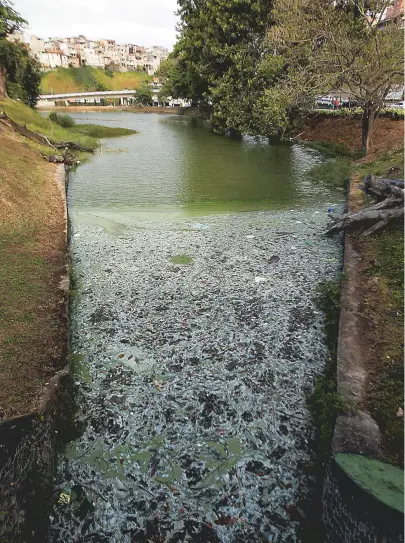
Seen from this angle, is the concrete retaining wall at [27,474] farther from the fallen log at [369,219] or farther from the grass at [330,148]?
the grass at [330,148]

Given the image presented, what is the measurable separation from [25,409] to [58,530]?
1.32 metres

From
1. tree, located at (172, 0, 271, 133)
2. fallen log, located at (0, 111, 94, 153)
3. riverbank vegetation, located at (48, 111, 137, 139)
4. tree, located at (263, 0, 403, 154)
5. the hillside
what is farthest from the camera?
the hillside

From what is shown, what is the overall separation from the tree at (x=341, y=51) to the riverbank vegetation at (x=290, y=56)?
0.12ft

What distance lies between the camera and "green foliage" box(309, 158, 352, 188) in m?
14.8

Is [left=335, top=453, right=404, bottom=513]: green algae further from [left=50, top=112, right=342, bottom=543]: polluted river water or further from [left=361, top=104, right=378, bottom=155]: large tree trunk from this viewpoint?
[left=361, top=104, right=378, bottom=155]: large tree trunk

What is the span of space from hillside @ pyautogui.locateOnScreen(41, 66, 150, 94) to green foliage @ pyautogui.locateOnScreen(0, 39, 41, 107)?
86.9 m

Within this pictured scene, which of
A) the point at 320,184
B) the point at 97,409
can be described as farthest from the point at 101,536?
the point at 320,184

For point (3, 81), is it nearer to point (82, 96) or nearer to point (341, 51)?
point (341, 51)

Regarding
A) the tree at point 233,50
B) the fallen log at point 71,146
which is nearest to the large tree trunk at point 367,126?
the tree at point 233,50

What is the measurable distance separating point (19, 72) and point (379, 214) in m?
39.4

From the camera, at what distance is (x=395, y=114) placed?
21.3 m

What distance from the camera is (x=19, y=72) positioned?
35781 millimetres

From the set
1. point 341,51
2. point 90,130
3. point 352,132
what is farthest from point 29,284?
point 90,130


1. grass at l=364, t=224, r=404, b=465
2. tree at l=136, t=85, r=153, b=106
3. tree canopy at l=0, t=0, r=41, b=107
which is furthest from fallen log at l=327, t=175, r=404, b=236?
tree at l=136, t=85, r=153, b=106
